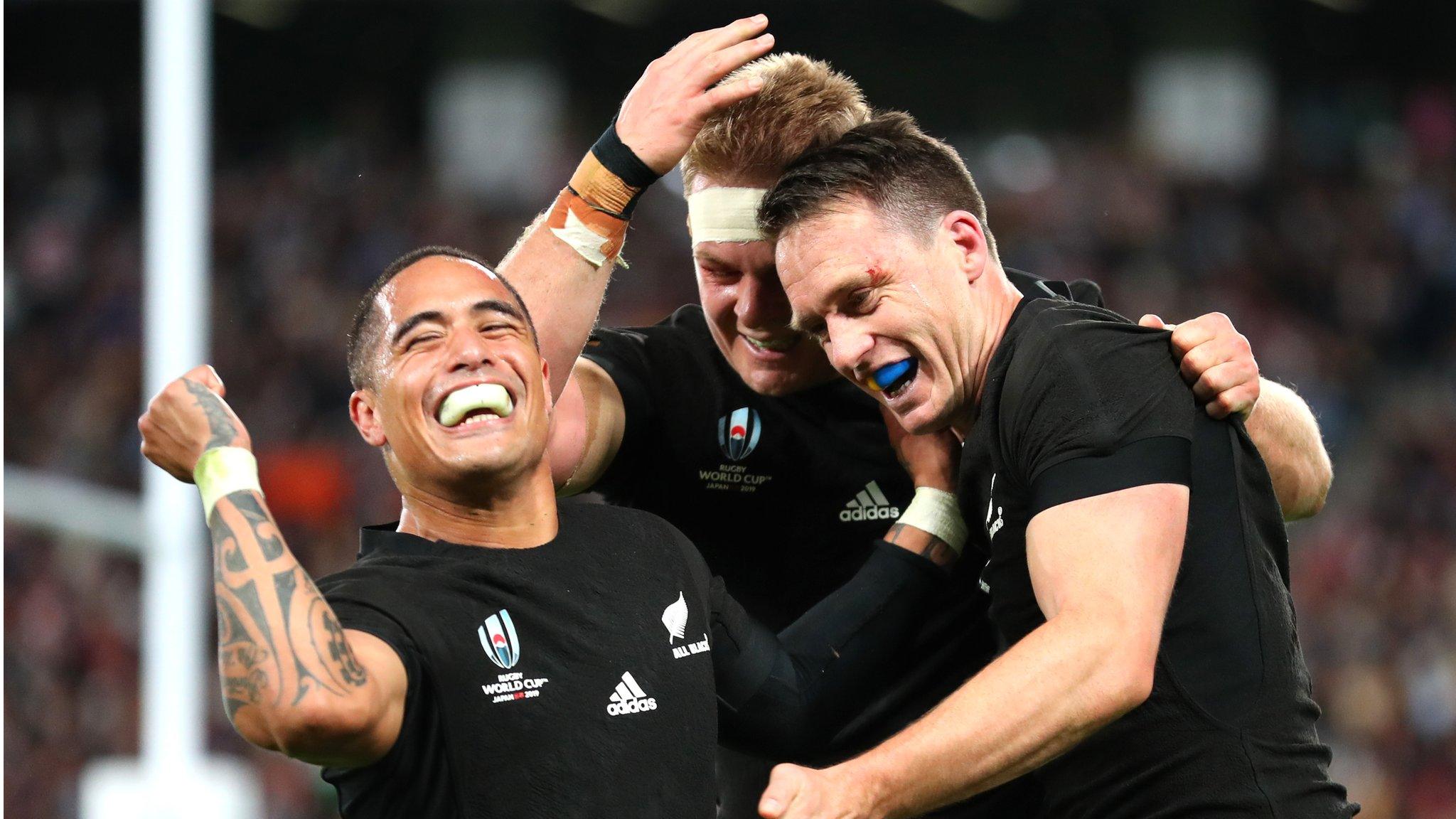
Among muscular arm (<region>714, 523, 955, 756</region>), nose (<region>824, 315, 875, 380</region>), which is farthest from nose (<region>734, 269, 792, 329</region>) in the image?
muscular arm (<region>714, 523, 955, 756</region>)

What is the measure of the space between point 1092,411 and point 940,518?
64cm

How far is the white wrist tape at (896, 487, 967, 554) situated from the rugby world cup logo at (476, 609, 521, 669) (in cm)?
96

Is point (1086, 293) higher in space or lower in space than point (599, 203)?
lower

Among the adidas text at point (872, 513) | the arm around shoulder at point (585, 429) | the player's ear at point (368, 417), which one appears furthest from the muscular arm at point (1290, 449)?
the player's ear at point (368, 417)

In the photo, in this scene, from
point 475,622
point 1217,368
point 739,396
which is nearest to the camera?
point 475,622

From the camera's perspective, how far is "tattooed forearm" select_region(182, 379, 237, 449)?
2.29 m

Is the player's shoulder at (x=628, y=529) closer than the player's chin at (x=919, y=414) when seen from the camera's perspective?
Yes

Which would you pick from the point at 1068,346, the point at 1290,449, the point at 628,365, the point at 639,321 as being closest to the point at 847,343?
the point at 1068,346

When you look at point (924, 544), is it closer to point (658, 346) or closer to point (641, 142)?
point (658, 346)

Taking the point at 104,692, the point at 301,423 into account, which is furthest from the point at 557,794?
the point at 301,423

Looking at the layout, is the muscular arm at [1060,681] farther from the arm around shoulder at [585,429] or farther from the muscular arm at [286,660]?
the arm around shoulder at [585,429]

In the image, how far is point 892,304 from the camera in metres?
2.82

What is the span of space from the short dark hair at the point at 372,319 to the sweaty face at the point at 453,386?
0.05 feet

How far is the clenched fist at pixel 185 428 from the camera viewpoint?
2.30 metres
